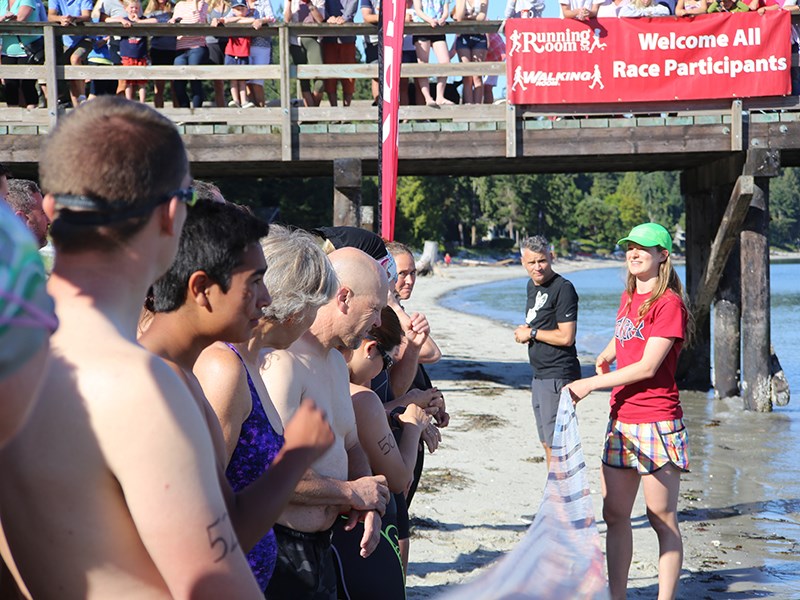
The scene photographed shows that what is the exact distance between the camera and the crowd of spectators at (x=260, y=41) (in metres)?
10.3

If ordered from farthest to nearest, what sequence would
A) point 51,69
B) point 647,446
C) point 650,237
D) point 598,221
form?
point 598,221 → point 51,69 → point 650,237 → point 647,446

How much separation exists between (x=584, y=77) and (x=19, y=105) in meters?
5.86

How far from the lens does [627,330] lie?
484cm

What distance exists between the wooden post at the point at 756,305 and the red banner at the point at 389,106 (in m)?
5.48

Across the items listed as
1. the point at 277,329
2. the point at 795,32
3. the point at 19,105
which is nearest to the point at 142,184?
the point at 277,329

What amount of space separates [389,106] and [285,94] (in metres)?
3.13

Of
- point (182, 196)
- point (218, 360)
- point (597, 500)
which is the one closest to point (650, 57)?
point (597, 500)

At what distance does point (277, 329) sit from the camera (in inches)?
102

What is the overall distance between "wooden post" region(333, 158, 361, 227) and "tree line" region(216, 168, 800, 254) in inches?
1036

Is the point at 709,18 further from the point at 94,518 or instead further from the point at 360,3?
the point at 94,518

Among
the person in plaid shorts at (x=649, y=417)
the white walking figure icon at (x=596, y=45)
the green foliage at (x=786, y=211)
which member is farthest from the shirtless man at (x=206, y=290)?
the green foliage at (x=786, y=211)

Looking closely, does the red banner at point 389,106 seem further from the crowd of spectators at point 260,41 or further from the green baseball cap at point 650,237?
the crowd of spectators at point 260,41

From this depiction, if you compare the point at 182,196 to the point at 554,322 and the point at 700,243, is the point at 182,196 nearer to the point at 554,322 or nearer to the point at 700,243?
the point at 554,322

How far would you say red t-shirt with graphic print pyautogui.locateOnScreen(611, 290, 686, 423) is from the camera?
468 cm
